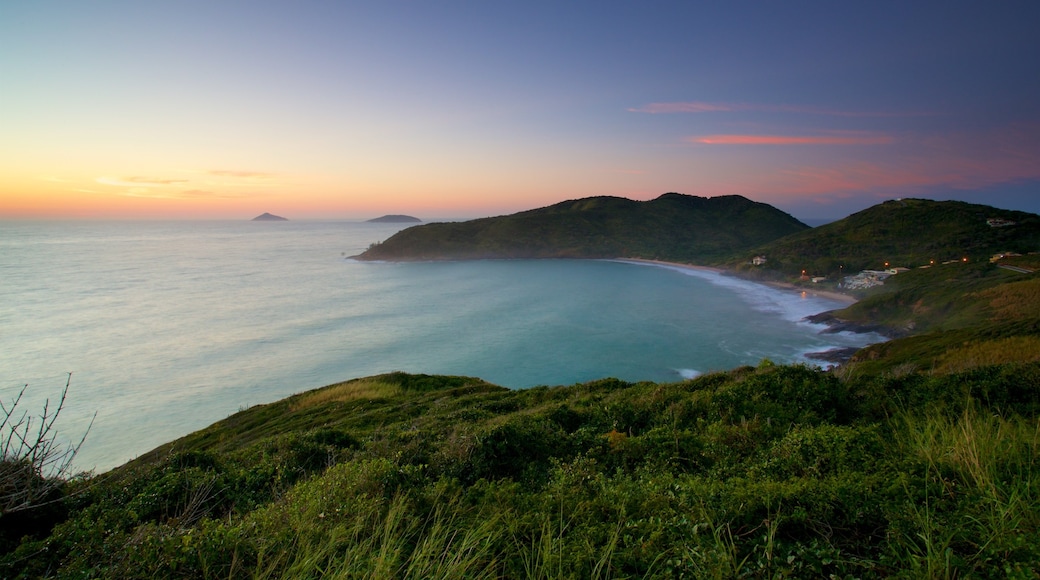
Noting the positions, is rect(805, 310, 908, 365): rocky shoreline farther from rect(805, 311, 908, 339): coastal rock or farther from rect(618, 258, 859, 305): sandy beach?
rect(618, 258, 859, 305): sandy beach

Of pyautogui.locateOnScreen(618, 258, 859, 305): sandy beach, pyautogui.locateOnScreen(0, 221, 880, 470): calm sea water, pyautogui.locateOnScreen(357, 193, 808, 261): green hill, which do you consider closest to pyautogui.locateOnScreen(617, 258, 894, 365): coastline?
pyautogui.locateOnScreen(618, 258, 859, 305): sandy beach

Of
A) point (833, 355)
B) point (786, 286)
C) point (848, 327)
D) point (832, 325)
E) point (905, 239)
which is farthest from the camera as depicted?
point (905, 239)

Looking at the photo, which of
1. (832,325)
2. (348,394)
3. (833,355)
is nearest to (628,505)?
(348,394)

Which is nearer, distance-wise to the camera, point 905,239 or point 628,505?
point 628,505

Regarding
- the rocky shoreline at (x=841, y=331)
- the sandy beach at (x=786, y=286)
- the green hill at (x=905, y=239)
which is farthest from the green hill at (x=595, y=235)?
the rocky shoreline at (x=841, y=331)

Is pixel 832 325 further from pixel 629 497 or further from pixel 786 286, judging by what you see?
pixel 629 497

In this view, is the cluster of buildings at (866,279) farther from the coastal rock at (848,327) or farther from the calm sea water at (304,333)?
the coastal rock at (848,327)
